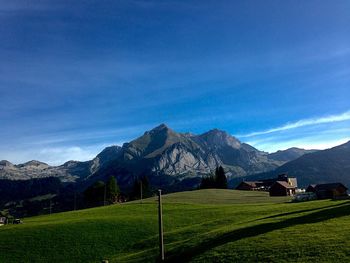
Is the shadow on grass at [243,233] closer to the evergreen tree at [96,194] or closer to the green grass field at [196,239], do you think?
the green grass field at [196,239]

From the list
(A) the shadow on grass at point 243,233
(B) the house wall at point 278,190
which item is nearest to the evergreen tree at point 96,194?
(B) the house wall at point 278,190

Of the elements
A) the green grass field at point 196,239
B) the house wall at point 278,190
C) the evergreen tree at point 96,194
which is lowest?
the green grass field at point 196,239

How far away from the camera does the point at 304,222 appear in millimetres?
51531

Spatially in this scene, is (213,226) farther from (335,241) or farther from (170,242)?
(335,241)

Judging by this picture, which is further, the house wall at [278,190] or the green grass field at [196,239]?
the house wall at [278,190]

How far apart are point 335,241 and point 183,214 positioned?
184ft

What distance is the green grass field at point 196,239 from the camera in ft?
124

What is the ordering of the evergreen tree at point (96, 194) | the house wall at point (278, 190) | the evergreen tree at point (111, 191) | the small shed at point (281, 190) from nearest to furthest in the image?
1. the house wall at point (278, 190)
2. the small shed at point (281, 190)
3. the evergreen tree at point (111, 191)
4. the evergreen tree at point (96, 194)

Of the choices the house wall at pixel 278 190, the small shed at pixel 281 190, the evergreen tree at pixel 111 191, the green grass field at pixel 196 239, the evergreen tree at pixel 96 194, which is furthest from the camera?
the evergreen tree at pixel 96 194

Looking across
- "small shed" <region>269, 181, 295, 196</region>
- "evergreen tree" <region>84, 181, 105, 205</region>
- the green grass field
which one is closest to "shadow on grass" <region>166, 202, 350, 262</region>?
the green grass field

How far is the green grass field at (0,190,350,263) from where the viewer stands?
37781mm

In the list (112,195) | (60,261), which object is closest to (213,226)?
(60,261)

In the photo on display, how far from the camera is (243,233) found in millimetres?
48938

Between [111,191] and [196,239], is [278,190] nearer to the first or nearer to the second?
[111,191]
